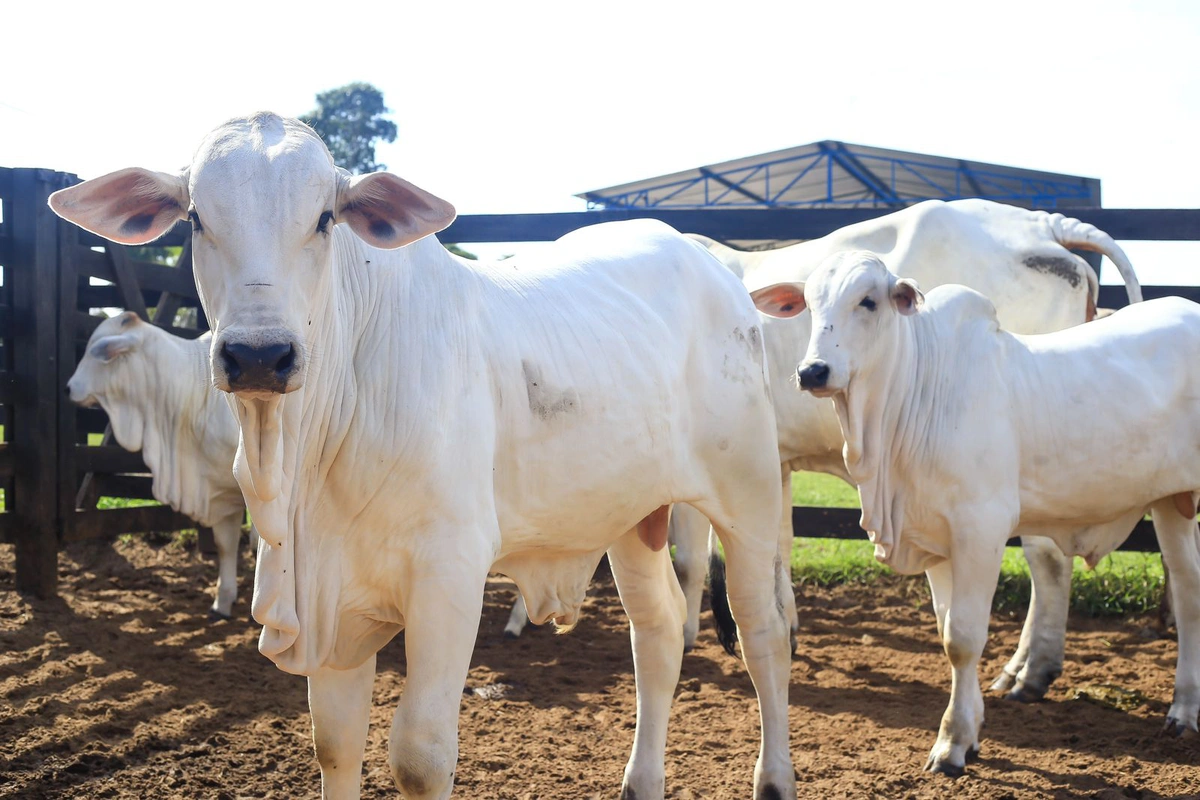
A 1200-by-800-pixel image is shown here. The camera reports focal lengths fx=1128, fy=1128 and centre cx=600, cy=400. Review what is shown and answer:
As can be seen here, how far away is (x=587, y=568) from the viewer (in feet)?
11.8

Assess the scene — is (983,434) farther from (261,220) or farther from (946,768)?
(261,220)

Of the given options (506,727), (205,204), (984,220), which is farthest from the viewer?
(984,220)

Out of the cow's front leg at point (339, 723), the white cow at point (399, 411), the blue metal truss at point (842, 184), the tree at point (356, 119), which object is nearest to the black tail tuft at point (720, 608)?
the white cow at point (399, 411)

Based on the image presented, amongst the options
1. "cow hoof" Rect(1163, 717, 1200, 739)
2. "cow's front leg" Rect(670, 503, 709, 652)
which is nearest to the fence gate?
"cow's front leg" Rect(670, 503, 709, 652)

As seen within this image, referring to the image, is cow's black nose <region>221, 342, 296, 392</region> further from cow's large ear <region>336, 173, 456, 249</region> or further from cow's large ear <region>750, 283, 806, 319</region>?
cow's large ear <region>750, 283, 806, 319</region>

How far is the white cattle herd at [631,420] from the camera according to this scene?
8.50 feet

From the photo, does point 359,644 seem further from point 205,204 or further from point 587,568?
point 205,204

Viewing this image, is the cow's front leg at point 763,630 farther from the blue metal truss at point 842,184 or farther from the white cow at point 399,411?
the blue metal truss at point 842,184

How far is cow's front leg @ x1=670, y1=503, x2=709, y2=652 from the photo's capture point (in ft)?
19.8

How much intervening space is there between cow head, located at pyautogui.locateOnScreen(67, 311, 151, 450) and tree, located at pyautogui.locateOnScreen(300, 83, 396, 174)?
2795cm

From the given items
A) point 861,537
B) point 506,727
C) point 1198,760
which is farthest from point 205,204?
point 861,537

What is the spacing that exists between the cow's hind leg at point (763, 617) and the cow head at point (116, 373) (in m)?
4.48

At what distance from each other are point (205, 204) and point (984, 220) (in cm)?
492

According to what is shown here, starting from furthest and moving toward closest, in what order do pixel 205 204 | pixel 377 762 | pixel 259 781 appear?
pixel 377 762, pixel 259 781, pixel 205 204
